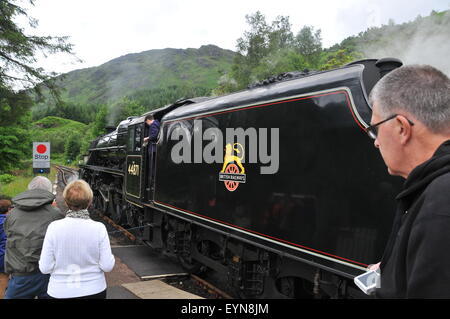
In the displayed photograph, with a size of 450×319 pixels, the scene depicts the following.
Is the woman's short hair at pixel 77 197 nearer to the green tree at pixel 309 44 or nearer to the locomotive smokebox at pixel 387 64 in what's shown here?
the locomotive smokebox at pixel 387 64

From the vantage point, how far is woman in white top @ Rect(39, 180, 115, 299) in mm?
2791

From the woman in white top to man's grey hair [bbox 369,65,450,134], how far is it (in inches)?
93.4

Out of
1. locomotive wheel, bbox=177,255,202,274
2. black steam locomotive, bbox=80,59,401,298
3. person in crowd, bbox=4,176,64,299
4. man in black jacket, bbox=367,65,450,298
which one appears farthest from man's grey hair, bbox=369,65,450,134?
locomotive wheel, bbox=177,255,202,274

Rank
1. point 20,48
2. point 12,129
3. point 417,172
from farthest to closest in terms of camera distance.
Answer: point 12,129, point 20,48, point 417,172

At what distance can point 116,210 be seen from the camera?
1095 centimetres

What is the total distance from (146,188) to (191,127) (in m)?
2.39

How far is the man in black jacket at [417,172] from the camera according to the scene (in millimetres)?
950

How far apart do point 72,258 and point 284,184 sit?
2.01 m

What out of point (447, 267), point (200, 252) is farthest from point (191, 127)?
point (447, 267)

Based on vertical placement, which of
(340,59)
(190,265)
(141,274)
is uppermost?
(340,59)

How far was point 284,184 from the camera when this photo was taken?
3.60 meters

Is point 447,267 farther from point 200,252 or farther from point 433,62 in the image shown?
point 433,62

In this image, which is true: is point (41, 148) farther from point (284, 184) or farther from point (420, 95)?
point (420, 95)

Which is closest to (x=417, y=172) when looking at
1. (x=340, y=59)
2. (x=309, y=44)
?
(x=340, y=59)
